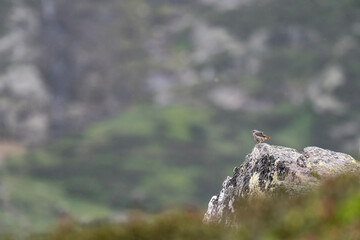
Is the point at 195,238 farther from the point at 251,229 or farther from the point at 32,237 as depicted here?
the point at 32,237

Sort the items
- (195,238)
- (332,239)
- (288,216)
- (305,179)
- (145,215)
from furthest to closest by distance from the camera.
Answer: (305,179) < (145,215) < (195,238) < (288,216) < (332,239)

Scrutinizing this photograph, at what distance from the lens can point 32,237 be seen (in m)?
20.1

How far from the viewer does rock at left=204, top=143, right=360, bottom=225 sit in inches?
847

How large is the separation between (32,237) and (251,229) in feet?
23.7

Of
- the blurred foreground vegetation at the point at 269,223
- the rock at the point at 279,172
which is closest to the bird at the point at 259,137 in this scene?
the rock at the point at 279,172

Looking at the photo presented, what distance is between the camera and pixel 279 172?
2219cm

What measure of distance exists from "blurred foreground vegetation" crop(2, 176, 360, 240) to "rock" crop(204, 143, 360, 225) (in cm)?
132

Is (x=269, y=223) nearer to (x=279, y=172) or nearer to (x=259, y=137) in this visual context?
(x=279, y=172)

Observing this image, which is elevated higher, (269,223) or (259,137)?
(259,137)

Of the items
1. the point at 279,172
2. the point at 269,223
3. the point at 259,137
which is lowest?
the point at 269,223

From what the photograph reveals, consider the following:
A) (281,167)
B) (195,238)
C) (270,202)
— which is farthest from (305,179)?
(195,238)

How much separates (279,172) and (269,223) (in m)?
6.47

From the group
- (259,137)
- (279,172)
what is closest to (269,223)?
(279,172)

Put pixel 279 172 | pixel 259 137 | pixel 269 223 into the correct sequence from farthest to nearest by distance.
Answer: pixel 259 137 < pixel 279 172 < pixel 269 223
